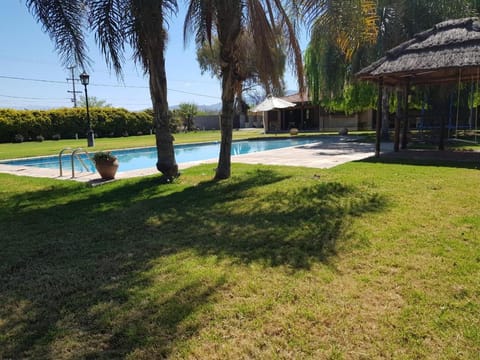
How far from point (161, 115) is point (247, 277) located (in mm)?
6273

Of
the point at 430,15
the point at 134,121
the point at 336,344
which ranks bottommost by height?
the point at 336,344

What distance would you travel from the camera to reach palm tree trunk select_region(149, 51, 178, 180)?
866 centimetres

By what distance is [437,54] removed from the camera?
11.4 m

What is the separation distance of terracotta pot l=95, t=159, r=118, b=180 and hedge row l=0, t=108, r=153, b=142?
22.6 meters

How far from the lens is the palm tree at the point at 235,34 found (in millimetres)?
8180

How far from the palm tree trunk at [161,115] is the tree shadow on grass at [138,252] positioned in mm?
1214

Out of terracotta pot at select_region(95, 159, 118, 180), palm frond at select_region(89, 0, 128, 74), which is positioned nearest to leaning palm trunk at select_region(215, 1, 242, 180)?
palm frond at select_region(89, 0, 128, 74)

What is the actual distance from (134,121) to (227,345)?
34827 mm

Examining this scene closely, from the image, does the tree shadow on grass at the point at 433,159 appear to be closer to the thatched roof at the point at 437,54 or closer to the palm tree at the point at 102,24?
Result: the thatched roof at the point at 437,54

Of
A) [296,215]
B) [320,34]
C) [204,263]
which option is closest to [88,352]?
[204,263]

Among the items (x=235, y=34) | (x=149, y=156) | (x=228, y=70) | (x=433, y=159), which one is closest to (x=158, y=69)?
(x=228, y=70)

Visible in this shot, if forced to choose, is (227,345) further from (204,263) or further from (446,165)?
(446,165)

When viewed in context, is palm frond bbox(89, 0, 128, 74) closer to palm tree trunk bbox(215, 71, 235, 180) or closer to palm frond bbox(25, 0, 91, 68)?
palm frond bbox(25, 0, 91, 68)

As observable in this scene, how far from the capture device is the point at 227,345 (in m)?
2.58
